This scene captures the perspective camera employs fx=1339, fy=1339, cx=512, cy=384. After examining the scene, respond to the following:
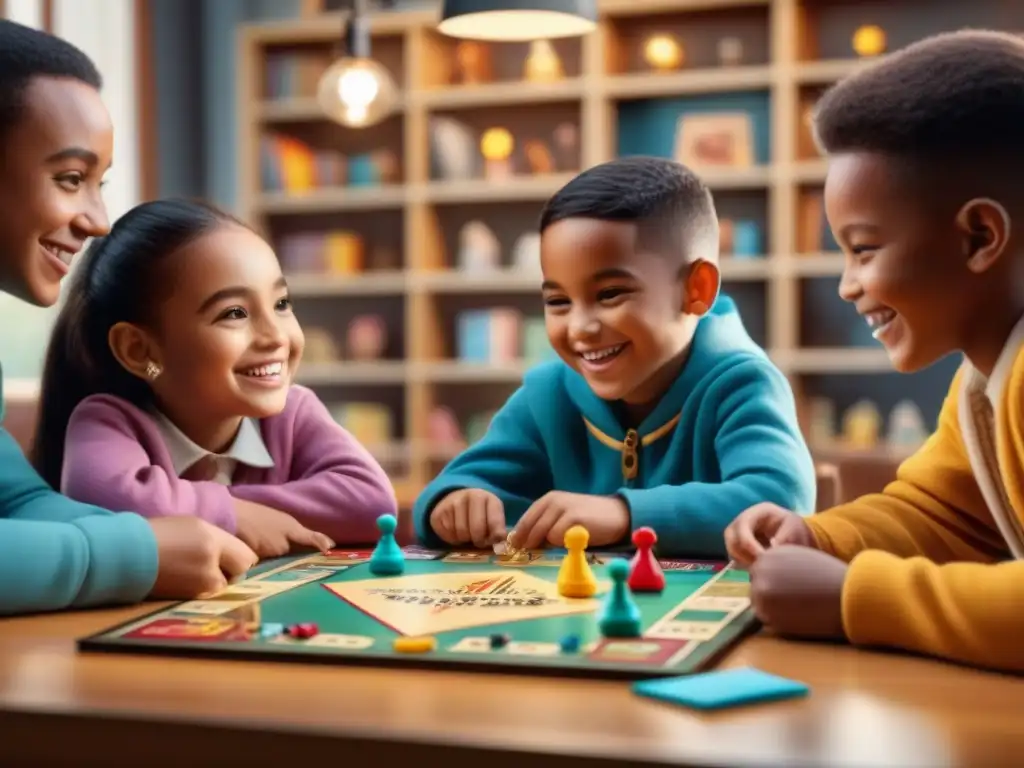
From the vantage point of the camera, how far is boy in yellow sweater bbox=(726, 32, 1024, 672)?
901mm

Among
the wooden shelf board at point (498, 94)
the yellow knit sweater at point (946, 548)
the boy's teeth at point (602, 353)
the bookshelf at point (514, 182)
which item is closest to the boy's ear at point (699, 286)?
the boy's teeth at point (602, 353)

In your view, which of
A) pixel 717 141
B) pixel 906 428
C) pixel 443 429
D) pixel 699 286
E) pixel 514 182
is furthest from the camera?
pixel 443 429

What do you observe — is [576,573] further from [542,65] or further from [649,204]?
[542,65]

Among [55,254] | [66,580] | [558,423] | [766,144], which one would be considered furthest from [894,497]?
[766,144]

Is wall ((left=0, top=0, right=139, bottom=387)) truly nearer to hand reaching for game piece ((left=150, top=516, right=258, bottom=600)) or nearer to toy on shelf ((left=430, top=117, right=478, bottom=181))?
toy on shelf ((left=430, top=117, right=478, bottom=181))

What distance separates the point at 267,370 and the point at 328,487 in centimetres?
16

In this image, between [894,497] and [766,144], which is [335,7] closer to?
[766,144]

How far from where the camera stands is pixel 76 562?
1069 mm

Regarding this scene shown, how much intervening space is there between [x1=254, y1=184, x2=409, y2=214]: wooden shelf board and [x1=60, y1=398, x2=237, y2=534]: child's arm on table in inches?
166

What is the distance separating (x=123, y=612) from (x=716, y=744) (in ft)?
1.87

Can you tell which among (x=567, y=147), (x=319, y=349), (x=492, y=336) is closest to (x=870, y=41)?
(x=567, y=147)

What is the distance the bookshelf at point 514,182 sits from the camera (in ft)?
16.5

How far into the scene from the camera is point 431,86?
555 cm

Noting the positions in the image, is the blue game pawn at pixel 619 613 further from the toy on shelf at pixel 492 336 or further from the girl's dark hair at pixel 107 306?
the toy on shelf at pixel 492 336
